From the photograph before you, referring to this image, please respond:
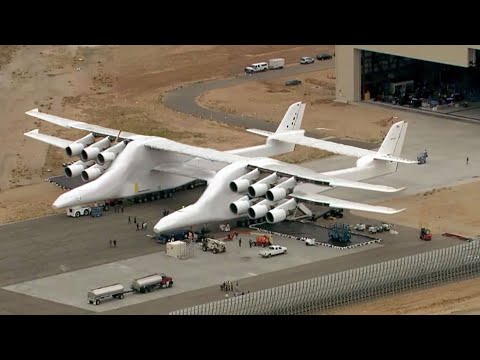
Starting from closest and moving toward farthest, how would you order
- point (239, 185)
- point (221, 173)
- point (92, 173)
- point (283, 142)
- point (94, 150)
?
1. point (239, 185)
2. point (221, 173)
3. point (92, 173)
4. point (94, 150)
5. point (283, 142)

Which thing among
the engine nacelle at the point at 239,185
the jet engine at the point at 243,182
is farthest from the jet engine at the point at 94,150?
the engine nacelle at the point at 239,185

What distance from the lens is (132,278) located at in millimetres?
100188

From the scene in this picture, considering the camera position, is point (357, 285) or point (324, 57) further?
point (324, 57)

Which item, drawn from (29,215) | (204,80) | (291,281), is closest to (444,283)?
(291,281)

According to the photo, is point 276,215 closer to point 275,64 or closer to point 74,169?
point 74,169

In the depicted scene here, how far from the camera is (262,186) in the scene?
362 ft

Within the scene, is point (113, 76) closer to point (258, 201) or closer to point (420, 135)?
point (420, 135)

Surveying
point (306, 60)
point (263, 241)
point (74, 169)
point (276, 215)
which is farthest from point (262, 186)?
point (306, 60)

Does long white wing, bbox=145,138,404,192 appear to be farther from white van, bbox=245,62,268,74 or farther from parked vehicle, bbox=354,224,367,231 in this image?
white van, bbox=245,62,268,74

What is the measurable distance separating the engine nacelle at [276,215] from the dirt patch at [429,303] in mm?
15948

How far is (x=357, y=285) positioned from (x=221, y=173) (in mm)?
22574
